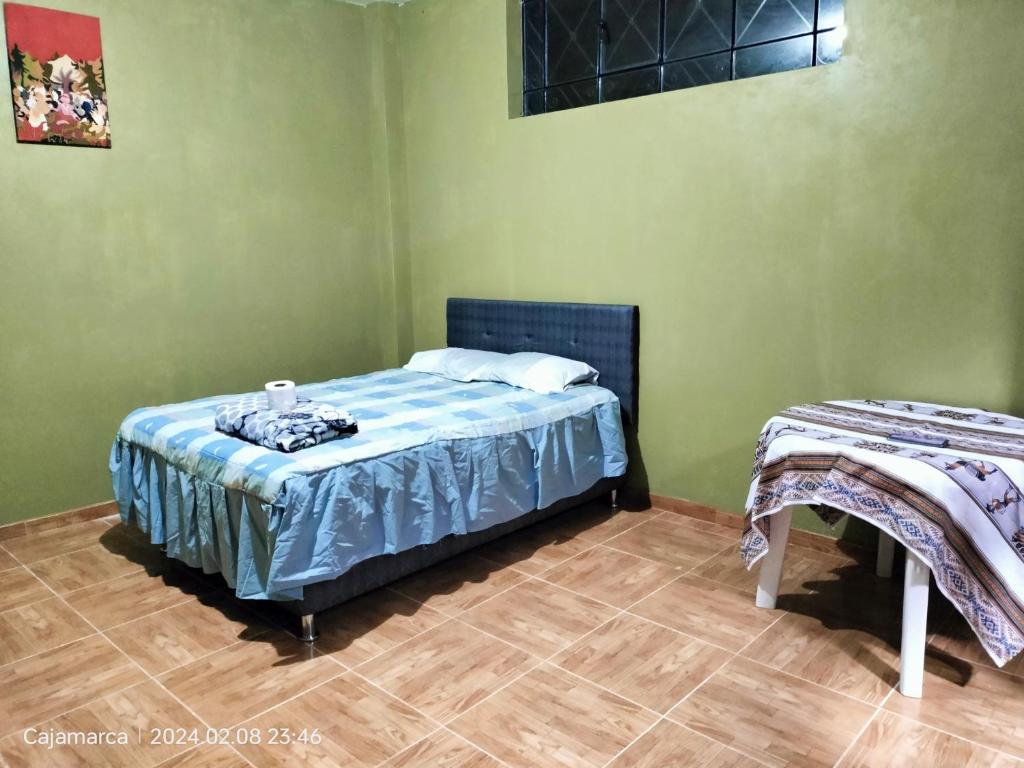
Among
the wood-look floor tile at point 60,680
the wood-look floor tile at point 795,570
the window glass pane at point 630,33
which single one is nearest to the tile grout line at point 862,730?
the wood-look floor tile at point 795,570

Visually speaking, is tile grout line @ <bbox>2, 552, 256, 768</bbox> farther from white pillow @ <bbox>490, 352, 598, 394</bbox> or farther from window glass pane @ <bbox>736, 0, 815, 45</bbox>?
window glass pane @ <bbox>736, 0, 815, 45</bbox>

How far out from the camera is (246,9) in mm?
3842

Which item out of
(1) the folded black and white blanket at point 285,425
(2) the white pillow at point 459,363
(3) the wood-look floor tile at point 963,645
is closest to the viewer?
(3) the wood-look floor tile at point 963,645

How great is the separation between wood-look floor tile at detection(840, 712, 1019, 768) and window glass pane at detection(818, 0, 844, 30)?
2475 mm

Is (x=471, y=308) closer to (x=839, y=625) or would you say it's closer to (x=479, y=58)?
(x=479, y=58)

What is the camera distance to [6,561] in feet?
10.3

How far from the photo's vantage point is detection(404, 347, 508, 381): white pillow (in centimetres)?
371

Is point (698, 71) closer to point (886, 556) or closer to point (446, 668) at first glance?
point (886, 556)

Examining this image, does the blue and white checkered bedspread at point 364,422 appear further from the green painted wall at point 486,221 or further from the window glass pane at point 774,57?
the window glass pane at point 774,57

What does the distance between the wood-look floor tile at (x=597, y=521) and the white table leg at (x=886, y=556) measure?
1001 millimetres

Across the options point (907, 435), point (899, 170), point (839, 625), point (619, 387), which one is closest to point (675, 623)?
point (839, 625)

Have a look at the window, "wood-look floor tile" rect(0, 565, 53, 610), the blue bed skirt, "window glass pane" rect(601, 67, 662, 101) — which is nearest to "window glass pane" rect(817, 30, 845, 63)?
the window

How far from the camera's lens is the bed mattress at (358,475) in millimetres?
2369

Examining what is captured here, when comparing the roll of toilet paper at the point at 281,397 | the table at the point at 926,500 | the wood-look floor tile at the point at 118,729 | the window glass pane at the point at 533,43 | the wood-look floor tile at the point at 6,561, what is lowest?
the wood-look floor tile at the point at 118,729
